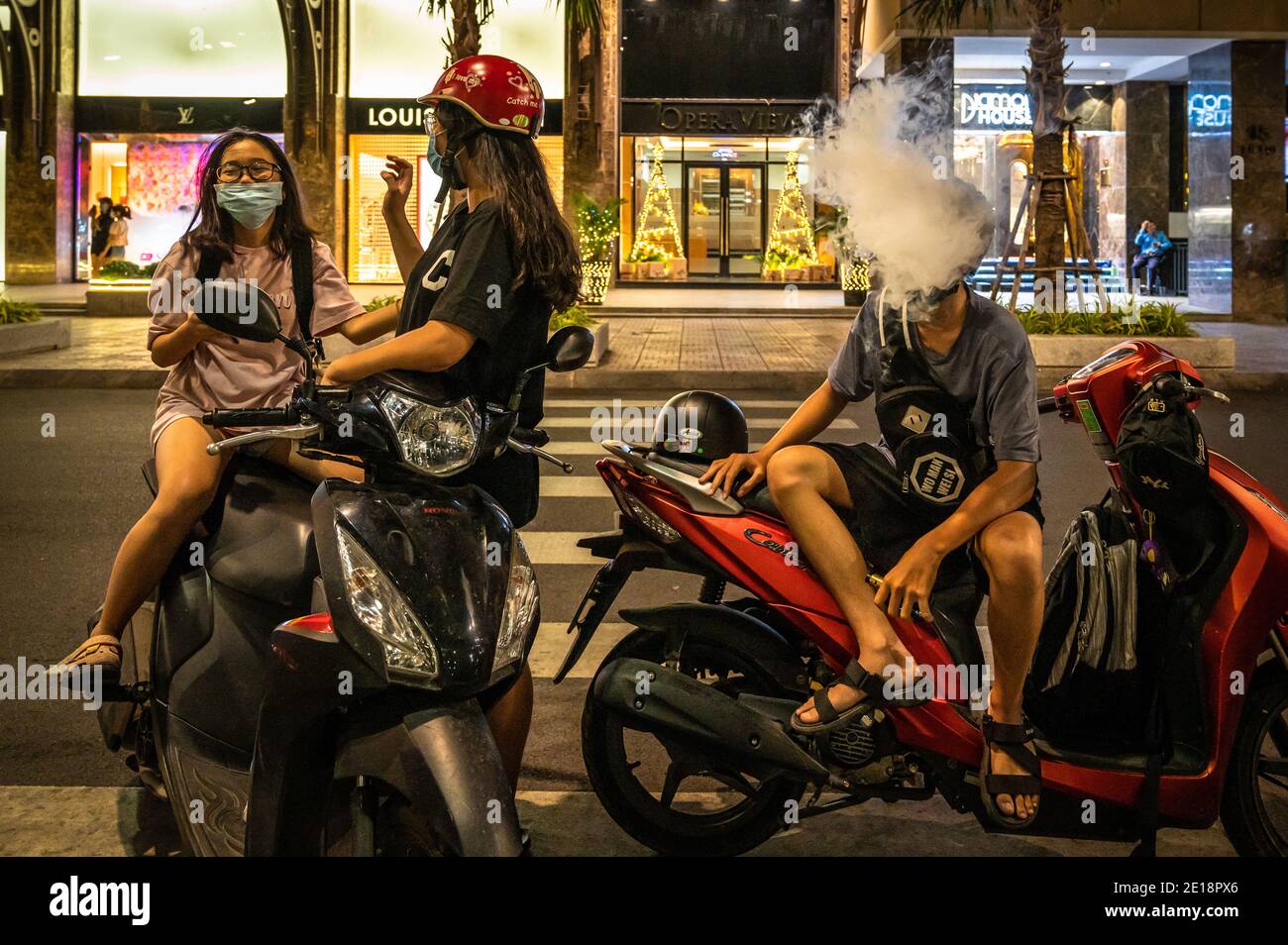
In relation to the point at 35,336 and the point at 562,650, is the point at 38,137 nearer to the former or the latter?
the point at 35,336

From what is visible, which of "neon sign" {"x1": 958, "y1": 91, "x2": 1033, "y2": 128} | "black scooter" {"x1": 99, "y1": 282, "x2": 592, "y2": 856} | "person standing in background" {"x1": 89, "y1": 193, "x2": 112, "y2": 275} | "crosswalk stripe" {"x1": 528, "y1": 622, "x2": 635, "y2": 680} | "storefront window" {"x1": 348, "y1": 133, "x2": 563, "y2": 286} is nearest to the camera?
"black scooter" {"x1": 99, "y1": 282, "x2": 592, "y2": 856}

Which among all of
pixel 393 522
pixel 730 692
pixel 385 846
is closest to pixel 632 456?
pixel 730 692

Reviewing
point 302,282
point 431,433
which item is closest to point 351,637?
point 431,433

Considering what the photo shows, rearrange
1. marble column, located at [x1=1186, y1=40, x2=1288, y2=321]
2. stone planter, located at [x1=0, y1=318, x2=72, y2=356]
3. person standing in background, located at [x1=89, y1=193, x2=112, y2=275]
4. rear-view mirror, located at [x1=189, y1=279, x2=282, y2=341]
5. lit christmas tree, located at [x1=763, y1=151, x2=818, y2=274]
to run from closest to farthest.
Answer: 1. rear-view mirror, located at [x1=189, y1=279, x2=282, y2=341]
2. stone planter, located at [x1=0, y1=318, x2=72, y2=356]
3. marble column, located at [x1=1186, y1=40, x2=1288, y2=321]
4. person standing in background, located at [x1=89, y1=193, x2=112, y2=275]
5. lit christmas tree, located at [x1=763, y1=151, x2=818, y2=274]

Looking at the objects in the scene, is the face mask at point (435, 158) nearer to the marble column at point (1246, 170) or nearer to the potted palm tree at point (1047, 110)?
the potted palm tree at point (1047, 110)

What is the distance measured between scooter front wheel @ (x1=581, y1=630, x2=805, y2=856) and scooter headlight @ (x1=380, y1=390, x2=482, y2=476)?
927 millimetres

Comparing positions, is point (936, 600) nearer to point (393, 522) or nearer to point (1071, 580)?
point (1071, 580)

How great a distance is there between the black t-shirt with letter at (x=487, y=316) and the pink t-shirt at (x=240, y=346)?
577 millimetres

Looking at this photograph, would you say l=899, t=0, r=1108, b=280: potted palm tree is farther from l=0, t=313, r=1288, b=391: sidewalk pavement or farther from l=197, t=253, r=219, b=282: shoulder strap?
l=197, t=253, r=219, b=282: shoulder strap

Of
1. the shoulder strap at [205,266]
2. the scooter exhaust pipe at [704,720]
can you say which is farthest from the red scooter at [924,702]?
the shoulder strap at [205,266]

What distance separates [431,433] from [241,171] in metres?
1.42

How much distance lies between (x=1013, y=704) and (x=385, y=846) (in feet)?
5.09

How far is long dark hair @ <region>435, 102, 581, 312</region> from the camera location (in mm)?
3207

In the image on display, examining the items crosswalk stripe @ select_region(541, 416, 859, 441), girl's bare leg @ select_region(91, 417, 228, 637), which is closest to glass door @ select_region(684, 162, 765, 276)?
crosswalk stripe @ select_region(541, 416, 859, 441)
